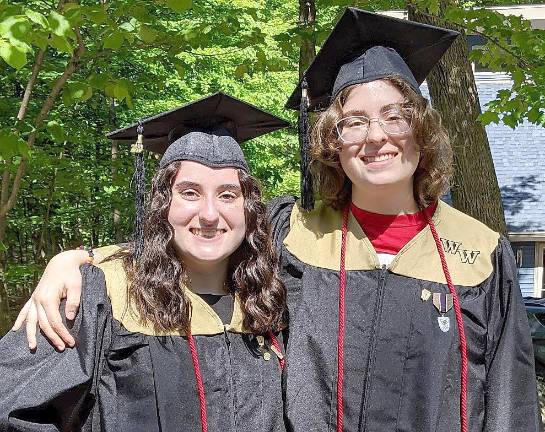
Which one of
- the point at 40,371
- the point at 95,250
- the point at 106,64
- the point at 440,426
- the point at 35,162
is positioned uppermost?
the point at 106,64

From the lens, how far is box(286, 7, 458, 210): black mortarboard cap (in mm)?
2588

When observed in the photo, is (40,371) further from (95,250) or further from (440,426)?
(440,426)

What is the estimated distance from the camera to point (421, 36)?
2699 millimetres

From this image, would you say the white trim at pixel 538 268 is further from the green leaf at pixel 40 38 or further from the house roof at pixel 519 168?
the green leaf at pixel 40 38

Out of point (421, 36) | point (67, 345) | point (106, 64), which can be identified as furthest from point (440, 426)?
point (106, 64)

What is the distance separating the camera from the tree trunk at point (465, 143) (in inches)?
235

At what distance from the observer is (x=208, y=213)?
7.47 feet

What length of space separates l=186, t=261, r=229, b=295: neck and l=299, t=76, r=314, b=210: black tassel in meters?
0.43

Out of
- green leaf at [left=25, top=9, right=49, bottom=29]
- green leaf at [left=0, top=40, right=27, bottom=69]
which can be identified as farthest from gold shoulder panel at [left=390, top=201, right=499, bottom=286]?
green leaf at [left=25, top=9, right=49, bottom=29]

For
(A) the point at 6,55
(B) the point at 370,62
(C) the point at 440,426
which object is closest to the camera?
(C) the point at 440,426

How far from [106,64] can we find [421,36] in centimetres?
332

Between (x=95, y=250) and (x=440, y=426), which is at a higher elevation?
(x=95, y=250)

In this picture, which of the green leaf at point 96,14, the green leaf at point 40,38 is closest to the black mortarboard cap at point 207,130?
the green leaf at point 40,38

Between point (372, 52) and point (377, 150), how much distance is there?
43 cm
